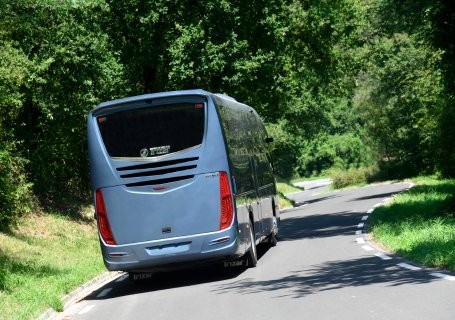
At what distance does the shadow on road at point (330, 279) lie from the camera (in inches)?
469

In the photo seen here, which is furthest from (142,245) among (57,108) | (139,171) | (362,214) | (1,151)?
(362,214)

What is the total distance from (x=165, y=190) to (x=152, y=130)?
1.08 meters

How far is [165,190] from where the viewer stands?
14562mm

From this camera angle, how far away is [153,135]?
14750 millimetres

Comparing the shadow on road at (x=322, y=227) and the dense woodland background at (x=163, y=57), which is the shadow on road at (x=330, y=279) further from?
the shadow on road at (x=322, y=227)

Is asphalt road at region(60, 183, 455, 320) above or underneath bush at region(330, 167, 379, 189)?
above

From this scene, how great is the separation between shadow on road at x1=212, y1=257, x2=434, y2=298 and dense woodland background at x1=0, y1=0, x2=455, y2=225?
666cm

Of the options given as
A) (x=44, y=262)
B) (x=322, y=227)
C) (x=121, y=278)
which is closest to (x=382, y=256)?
(x=121, y=278)

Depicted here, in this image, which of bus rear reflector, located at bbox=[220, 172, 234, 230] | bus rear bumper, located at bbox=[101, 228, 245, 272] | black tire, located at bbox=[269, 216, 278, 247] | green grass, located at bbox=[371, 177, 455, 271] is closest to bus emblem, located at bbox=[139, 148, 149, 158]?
bus rear reflector, located at bbox=[220, 172, 234, 230]

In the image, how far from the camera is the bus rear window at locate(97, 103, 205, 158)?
14.7m

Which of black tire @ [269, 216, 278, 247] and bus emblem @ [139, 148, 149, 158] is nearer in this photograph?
bus emblem @ [139, 148, 149, 158]

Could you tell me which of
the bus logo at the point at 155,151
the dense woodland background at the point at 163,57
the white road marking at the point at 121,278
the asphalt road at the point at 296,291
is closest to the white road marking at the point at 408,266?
the asphalt road at the point at 296,291

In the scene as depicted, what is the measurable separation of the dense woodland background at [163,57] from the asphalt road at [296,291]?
4998mm

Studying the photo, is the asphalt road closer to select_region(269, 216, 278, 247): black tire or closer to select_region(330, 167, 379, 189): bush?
select_region(269, 216, 278, 247): black tire
